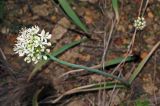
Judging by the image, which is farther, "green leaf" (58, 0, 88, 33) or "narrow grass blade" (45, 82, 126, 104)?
"green leaf" (58, 0, 88, 33)

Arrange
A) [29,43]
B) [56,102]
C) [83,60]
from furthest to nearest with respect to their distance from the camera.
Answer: [83,60], [56,102], [29,43]

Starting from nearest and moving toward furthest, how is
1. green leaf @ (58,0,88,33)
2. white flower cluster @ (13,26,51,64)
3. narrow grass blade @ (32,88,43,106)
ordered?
white flower cluster @ (13,26,51,64) → narrow grass blade @ (32,88,43,106) → green leaf @ (58,0,88,33)

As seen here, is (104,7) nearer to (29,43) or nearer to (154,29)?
(154,29)

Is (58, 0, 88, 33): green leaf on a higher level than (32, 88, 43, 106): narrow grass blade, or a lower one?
higher

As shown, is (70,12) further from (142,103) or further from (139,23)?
(142,103)

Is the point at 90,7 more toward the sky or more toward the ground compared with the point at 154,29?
more toward the sky

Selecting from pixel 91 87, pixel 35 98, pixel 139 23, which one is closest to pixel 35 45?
pixel 35 98

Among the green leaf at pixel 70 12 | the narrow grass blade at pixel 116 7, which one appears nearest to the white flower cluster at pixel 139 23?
the narrow grass blade at pixel 116 7

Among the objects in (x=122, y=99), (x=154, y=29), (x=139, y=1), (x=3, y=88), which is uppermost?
(x=139, y=1)

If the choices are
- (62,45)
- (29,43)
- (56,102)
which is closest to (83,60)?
(62,45)

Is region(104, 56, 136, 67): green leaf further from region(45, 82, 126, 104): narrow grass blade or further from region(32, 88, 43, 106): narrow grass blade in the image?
region(32, 88, 43, 106): narrow grass blade

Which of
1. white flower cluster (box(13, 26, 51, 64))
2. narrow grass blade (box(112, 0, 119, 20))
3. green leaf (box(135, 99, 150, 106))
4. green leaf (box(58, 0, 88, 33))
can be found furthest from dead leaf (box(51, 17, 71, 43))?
white flower cluster (box(13, 26, 51, 64))
